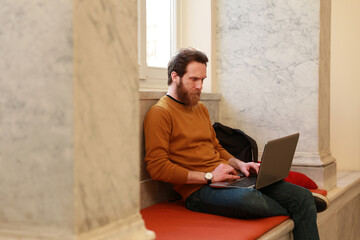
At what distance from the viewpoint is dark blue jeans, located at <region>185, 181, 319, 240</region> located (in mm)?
2570

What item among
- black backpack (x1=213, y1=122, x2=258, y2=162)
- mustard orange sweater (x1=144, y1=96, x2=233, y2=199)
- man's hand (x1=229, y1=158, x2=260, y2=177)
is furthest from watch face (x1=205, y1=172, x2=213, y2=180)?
black backpack (x1=213, y1=122, x2=258, y2=162)

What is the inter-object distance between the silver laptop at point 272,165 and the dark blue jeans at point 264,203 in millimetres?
57

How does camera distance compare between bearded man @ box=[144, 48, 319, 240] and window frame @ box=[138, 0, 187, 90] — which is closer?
bearded man @ box=[144, 48, 319, 240]

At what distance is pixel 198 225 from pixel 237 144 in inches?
46.9

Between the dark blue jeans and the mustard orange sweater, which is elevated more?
the mustard orange sweater

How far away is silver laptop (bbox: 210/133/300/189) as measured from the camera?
2.58 m

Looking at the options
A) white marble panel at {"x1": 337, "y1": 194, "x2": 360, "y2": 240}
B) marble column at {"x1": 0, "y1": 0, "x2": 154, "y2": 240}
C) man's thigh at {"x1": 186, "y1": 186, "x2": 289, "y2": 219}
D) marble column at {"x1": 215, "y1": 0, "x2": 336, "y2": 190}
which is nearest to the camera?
marble column at {"x1": 0, "y1": 0, "x2": 154, "y2": 240}

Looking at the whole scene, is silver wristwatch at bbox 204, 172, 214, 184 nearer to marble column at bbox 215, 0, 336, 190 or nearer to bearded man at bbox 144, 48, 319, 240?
bearded man at bbox 144, 48, 319, 240

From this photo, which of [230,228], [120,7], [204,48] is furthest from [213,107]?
[120,7]

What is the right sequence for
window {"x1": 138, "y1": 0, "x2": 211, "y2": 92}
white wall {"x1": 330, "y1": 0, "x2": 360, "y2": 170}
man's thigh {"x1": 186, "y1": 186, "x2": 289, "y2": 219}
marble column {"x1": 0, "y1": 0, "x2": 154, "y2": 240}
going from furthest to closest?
white wall {"x1": 330, "y1": 0, "x2": 360, "y2": 170}
window {"x1": 138, "y1": 0, "x2": 211, "y2": 92}
man's thigh {"x1": 186, "y1": 186, "x2": 289, "y2": 219}
marble column {"x1": 0, "y1": 0, "x2": 154, "y2": 240}

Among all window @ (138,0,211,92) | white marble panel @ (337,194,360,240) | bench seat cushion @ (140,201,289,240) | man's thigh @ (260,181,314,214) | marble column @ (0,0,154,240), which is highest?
window @ (138,0,211,92)

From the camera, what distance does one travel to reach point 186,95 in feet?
9.51

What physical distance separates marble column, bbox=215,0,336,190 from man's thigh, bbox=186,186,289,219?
1.18 m

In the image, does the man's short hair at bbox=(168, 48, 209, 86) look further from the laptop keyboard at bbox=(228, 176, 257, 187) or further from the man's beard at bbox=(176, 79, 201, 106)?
the laptop keyboard at bbox=(228, 176, 257, 187)
